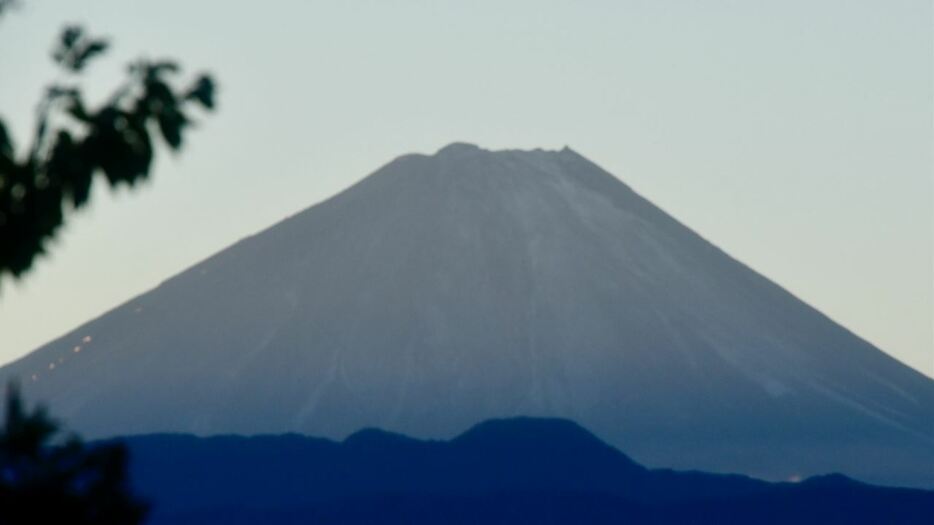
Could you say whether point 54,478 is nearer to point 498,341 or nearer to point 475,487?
point 475,487

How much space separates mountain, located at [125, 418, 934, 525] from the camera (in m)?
123

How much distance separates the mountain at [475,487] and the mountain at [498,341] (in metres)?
5.30

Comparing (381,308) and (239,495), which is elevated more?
(381,308)

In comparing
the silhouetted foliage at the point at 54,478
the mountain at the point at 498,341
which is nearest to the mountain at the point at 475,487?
the mountain at the point at 498,341

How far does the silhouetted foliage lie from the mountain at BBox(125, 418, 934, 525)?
4384 inches

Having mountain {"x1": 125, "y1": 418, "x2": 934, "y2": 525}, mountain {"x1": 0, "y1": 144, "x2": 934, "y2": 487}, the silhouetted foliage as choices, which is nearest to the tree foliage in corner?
the silhouetted foliage

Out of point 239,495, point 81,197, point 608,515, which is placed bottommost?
point 81,197

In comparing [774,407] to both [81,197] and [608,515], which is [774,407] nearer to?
[608,515]

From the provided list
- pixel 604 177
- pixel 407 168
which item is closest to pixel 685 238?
pixel 604 177

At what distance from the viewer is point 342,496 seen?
422 ft

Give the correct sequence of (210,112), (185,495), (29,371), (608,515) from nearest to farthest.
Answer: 1. (210,112)
2. (608,515)
3. (185,495)
4. (29,371)

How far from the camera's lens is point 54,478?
10.2 metres

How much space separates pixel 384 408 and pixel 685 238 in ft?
97.7

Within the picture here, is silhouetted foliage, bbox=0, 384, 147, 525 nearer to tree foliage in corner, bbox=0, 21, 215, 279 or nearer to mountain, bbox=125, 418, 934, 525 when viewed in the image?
tree foliage in corner, bbox=0, 21, 215, 279
